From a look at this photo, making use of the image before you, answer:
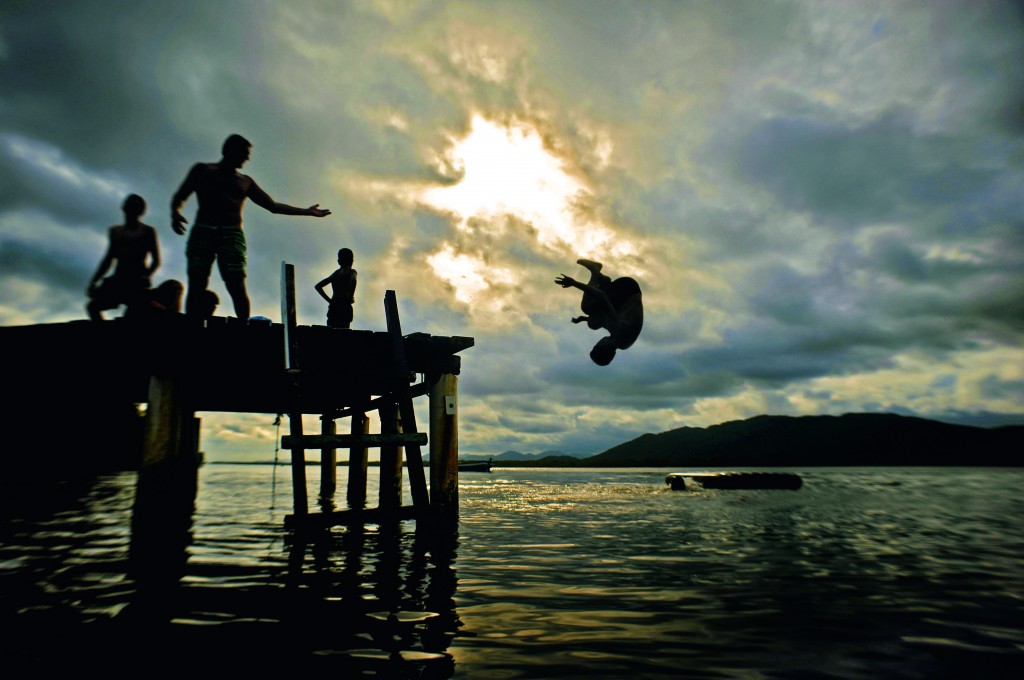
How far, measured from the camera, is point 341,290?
11414 millimetres

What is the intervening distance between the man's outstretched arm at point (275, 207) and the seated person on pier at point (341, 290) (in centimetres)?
289

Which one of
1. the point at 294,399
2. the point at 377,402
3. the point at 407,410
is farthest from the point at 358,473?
the point at 294,399

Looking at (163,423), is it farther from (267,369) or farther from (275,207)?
(275,207)

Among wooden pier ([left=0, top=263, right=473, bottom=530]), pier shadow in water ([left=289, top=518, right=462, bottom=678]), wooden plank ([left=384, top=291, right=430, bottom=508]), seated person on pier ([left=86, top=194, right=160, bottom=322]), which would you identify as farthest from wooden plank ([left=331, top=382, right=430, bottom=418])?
seated person on pier ([left=86, top=194, right=160, bottom=322])

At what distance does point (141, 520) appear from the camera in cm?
796

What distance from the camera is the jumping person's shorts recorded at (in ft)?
24.6

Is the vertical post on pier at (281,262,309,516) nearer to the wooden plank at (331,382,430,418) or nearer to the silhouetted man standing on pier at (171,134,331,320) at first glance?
the silhouetted man standing on pier at (171,134,331,320)

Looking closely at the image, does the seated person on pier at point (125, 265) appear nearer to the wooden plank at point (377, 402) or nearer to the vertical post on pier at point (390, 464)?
the wooden plank at point (377, 402)

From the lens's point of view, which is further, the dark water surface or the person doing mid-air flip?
the person doing mid-air flip

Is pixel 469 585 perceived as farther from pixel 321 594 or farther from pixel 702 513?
pixel 702 513

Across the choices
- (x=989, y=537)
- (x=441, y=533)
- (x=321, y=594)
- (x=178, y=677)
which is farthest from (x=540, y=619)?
(x=989, y=537)

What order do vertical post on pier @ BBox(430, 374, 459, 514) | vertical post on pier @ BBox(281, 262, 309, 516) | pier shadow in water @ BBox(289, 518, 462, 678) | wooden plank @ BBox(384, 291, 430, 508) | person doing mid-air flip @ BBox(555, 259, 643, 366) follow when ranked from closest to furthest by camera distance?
pier shadow in water @ BBox(289, 518, 462, 678), vertical post on pier @ BBox(281, 262, 309, 516), wooden plank @ BBox(384, 291, 430, 508), person doing mid-air flip @ BBox(555, 259, 643, 366), vertical post on pier @ BBox(430, 374, 459, 514)

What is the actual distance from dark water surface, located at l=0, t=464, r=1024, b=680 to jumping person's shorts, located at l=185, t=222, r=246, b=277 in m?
3.55

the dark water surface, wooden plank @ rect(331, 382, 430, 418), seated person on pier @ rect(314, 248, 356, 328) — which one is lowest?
the dark water surface
